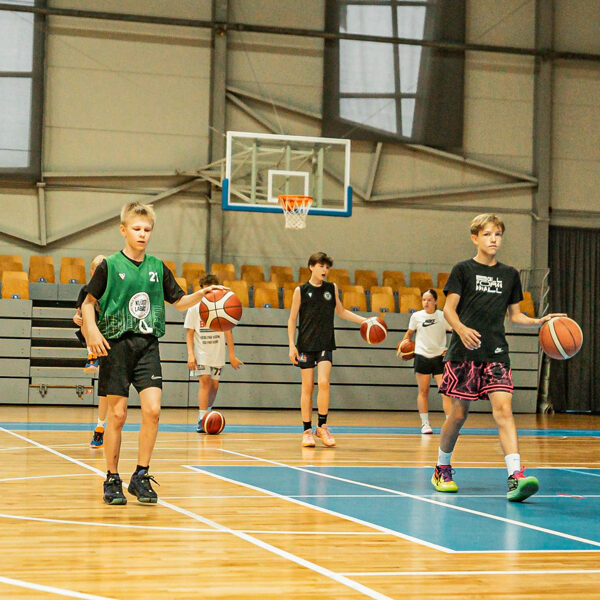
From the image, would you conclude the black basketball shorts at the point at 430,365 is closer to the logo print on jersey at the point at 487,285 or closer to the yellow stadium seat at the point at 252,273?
the yellow stadium seat at the point at 252,273

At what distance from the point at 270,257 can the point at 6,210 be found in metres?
4.93

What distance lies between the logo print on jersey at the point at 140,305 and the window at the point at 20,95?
12.4 metres

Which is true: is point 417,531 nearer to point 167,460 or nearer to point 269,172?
point 167,460

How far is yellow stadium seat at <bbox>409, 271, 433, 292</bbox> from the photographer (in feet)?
59.6

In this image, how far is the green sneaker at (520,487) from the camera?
550 centimetres

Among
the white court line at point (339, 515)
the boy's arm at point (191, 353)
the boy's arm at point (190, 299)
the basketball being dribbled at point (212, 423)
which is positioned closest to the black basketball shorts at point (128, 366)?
the boy's arm at point (190, 299)

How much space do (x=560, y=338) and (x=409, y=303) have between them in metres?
10.9

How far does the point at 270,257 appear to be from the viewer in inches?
716

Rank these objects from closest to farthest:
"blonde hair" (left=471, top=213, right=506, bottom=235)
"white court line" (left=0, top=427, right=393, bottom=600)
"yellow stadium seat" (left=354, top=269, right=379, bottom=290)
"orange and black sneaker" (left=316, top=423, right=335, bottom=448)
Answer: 1. "white court line" (left=0, top=427, right=393, bottom=600)
2. "blonde hair" (left=471, top=213, right=506, bottom=235)
3. "orange and black sneaker" (left=316, top=423, right=335, bottom=448)
4. "yellow stadium seat" (left=354, top=269, right=379, bottom=290)

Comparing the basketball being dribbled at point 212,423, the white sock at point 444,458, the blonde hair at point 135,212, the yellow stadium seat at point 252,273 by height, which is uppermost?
the yellow stadium seat at point 252,273

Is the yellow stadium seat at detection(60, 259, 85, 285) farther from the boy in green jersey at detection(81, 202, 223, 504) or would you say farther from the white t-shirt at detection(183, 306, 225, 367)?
the boy in green jersey at detection(81, 202, 223, 504)


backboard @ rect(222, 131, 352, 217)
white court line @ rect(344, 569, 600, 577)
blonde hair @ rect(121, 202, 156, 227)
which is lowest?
white court line @ rect(344, 569, 600, 577)

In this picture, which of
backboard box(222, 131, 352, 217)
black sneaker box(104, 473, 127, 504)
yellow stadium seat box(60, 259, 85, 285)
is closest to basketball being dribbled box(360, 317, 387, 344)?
black sneaker box(104, 473, 127, 504)

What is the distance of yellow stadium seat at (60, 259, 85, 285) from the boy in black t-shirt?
11408mm
